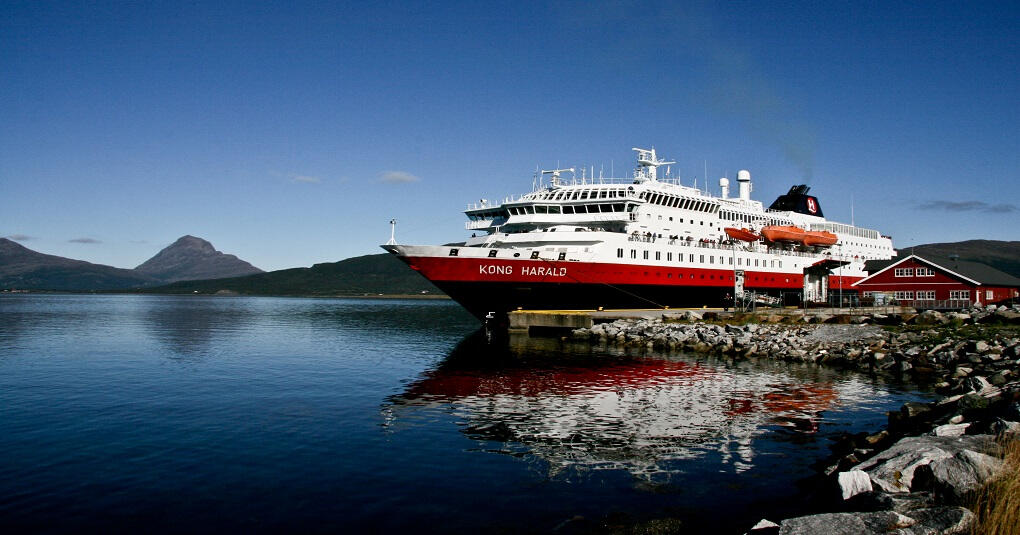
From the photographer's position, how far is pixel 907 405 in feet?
54.2

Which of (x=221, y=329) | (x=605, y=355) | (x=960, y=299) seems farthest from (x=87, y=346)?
(x=960, y=299)

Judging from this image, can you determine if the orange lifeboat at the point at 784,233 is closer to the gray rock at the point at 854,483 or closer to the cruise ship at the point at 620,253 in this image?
the cruise ship at the point at 620,253

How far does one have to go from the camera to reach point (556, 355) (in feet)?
114

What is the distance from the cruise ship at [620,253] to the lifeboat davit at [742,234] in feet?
0.41

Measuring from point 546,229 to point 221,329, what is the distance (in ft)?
102

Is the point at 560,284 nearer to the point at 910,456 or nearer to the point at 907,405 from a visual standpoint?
the point at 907,405

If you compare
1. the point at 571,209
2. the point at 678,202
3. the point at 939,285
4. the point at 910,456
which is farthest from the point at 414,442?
the point at 939,285

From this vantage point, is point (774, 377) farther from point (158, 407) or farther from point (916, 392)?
point (158, 407)

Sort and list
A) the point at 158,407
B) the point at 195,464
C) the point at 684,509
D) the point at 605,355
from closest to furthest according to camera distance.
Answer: the point at 684,509, the point at 195,464, the point at 158,407, the point at 605,355

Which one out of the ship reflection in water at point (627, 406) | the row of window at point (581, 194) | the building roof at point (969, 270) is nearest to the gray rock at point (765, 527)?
the ship reflection in water at point (627, 406)

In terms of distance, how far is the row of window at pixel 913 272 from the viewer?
165 feet

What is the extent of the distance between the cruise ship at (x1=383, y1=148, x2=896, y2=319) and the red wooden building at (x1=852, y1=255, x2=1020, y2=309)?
4.44m

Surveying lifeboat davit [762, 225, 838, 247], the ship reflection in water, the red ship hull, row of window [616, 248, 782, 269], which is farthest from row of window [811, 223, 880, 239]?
the ship reflection in water

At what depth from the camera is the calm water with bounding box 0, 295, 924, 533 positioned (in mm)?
11242
